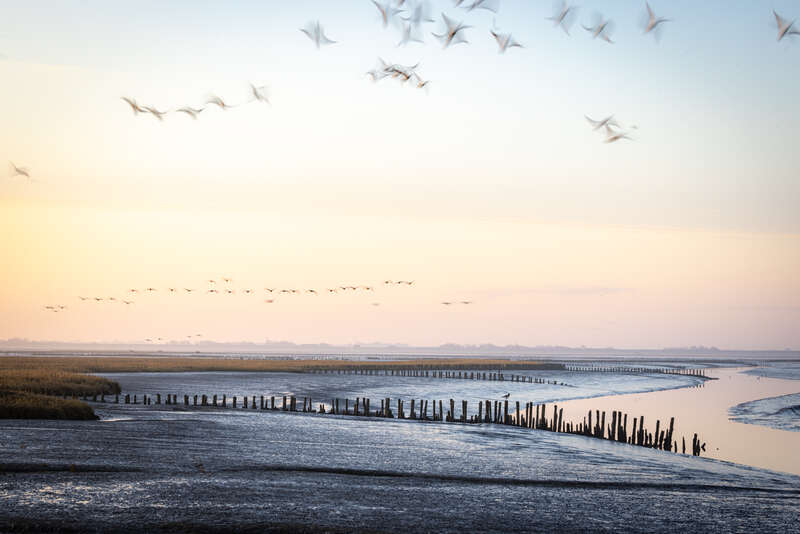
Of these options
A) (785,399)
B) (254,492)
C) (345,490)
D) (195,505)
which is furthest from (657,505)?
(785,399)

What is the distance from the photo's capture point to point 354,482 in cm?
1948

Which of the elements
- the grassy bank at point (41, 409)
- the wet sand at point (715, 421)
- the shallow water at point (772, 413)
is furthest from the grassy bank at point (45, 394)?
the shallow water at point (772, 413)

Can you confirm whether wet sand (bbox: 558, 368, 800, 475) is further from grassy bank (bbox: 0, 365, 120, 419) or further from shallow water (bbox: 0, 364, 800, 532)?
grassy bank (bbox: 0, 365, 120, 419)

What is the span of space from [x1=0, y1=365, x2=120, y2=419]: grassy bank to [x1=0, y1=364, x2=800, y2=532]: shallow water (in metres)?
1.76

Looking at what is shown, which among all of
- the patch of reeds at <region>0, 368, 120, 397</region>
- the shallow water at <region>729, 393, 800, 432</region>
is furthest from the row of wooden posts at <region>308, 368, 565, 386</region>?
the patch of reeds at <region>0, 368, 120, 397</region>

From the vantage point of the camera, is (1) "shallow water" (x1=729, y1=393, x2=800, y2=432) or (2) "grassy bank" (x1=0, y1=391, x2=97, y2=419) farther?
(1) "shallow water" (x1=729, y1=393, x2=800, y2=432)

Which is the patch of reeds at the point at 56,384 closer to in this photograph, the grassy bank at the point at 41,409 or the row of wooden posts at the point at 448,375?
the grassy bank at the point at 41,409

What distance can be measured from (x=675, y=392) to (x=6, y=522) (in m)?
77.0

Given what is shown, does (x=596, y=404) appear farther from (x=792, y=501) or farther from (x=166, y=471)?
(x=166, y=471)

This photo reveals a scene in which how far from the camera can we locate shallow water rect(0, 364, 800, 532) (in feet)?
48.3

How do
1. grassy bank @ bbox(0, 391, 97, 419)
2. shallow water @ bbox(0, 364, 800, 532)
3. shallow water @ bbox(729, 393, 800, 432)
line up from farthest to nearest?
shallow water @ bbox(729, 393, 800, 432), grassy bank @ bbox(0, 391, 97, 419), shallow water @ bbox(0, 364, 800, 532)

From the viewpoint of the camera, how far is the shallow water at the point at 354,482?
1472 centimetres

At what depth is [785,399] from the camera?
212ft

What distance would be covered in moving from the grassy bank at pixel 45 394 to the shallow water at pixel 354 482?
1755 mm
